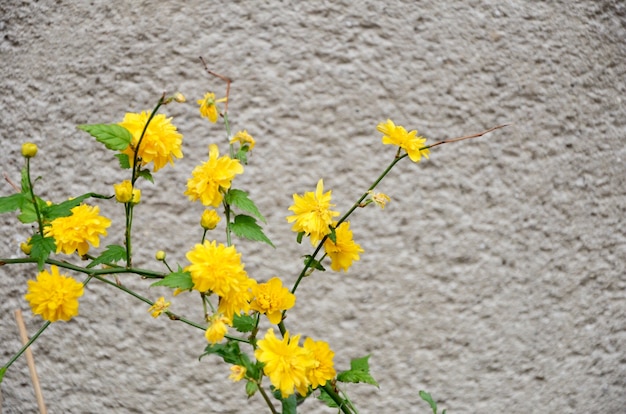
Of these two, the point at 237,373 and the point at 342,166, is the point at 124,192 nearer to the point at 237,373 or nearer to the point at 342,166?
the point at 237,373

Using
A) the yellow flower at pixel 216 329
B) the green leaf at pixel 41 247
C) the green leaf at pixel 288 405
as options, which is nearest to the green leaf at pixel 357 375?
the green leaf at pixel 288 405

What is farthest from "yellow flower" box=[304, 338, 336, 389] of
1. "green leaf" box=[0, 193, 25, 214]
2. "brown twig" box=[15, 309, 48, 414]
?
"brown twig" box=[15, 309, 48, 414]

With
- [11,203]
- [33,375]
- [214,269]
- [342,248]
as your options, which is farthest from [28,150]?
[33,375]

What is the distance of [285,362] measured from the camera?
1.51 feet

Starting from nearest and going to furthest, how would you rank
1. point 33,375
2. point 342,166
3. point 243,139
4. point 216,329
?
1. point 216,329
2. point 243,139
3. point 33,375
4. point 342,166

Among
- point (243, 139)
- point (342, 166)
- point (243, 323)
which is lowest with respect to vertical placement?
point (342, 166)

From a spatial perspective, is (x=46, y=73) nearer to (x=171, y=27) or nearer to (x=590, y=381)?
(x=171, y=27)

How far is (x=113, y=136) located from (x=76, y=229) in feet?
0.29

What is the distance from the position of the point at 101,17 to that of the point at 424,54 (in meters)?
0.50

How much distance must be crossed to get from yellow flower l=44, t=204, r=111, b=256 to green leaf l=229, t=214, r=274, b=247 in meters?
0.11

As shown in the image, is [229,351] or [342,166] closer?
[229,351]

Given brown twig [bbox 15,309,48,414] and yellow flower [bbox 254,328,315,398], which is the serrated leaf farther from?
brown twig [bbox 15,309,48,414]

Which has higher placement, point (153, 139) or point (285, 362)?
point (153, 139)

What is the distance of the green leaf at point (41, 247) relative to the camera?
473 millimetres
